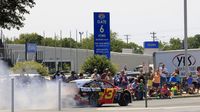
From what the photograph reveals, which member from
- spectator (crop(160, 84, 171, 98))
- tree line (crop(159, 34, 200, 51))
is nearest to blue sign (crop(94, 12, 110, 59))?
spectator (crop(160, 84, 171, 98))

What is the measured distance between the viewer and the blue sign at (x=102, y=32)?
36763mm

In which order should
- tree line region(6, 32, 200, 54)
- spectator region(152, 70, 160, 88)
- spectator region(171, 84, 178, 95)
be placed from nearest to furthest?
spectator region(152, 70, 160, 88), spectator region(171, 84, 178, 95), tree line region(6, 32, 200, 54)

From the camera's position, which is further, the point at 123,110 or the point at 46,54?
the point at 46,54

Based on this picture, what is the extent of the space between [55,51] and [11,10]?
48.4 m

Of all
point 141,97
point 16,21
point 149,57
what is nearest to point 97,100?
point 141,97

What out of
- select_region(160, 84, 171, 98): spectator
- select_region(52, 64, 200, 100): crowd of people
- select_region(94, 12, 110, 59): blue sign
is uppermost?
select_region(94, 12, 110, 59): blue sign

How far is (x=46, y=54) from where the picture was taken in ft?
271

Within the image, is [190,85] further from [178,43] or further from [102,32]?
[178,43]

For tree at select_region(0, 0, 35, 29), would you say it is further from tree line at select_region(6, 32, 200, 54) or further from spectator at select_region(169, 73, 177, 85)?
tree line at select_region(6, 32, 200, 54)

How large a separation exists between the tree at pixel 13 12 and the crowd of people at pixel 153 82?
20.4ft

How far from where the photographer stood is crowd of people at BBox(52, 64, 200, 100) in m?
30.8

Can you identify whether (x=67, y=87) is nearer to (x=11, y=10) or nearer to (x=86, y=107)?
(x=86, y=107)

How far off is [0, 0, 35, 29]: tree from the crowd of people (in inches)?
245

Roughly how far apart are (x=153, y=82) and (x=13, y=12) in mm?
10473
